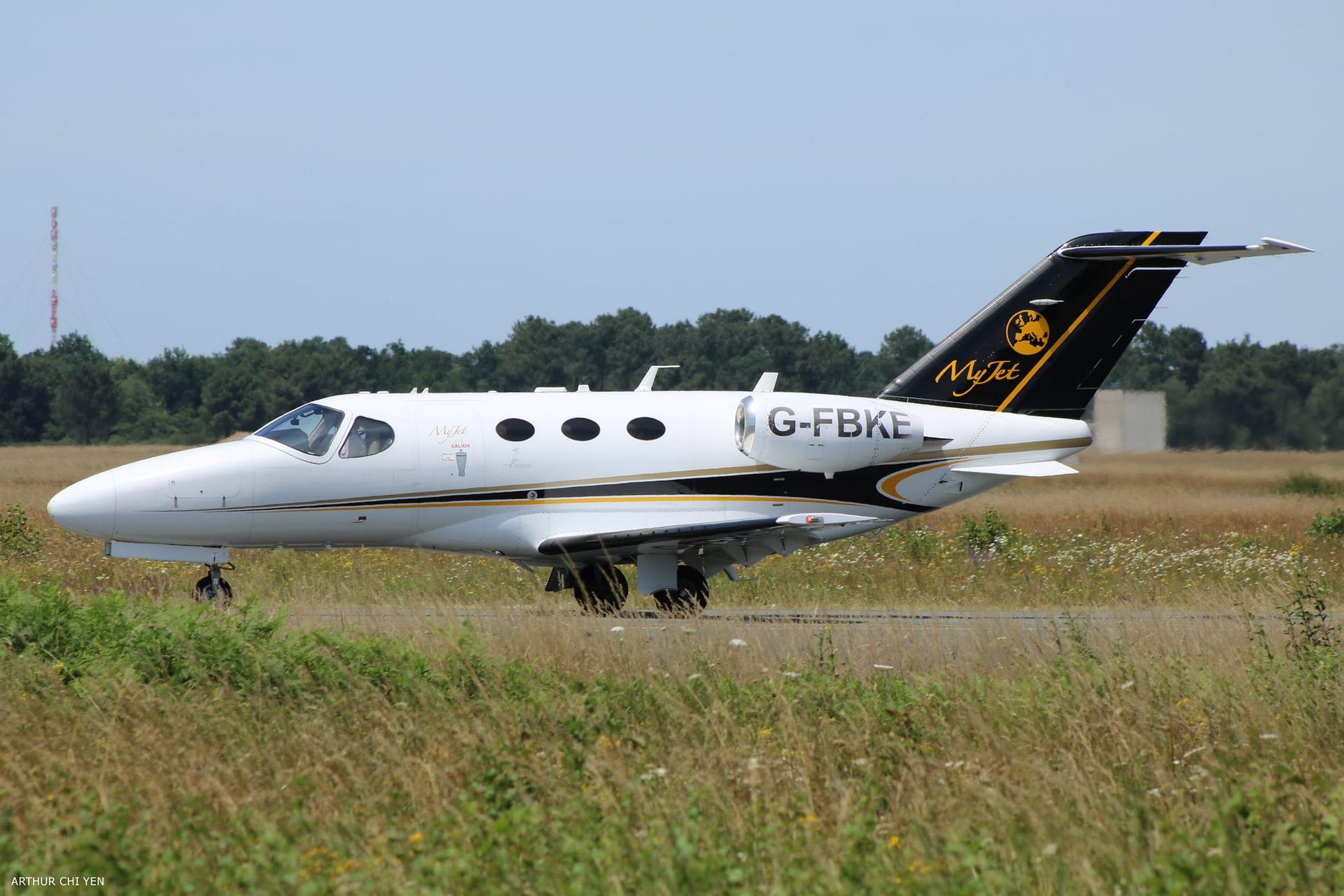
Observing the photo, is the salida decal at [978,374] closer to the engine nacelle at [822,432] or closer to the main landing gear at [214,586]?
the engine nacelle at [822,432]

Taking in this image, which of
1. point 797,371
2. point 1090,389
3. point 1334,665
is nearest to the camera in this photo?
point 1334,665

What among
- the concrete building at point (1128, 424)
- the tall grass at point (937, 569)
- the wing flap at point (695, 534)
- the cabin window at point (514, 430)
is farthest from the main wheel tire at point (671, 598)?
the concrete building at point (1128, 424)

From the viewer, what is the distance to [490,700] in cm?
827

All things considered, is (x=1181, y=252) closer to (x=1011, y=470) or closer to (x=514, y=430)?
(x=1011, y=470)

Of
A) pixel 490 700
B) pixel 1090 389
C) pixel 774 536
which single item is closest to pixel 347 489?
pixel 774 536

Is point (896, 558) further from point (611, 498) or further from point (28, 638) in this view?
point (28, 638)

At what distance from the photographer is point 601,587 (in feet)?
53.3

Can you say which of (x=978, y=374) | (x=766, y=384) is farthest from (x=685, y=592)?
(x=978, y=374)

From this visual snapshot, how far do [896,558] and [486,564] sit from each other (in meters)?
6.01

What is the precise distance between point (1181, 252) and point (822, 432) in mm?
4608

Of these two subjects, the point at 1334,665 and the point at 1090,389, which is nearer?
the point at 1334,665

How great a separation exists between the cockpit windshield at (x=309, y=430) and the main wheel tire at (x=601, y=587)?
3.19 metres

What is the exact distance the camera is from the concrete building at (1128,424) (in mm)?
35375

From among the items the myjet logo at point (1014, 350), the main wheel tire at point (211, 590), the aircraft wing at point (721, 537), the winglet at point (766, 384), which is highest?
the myjet logo at point (1014, 350)
